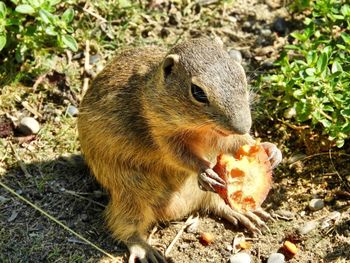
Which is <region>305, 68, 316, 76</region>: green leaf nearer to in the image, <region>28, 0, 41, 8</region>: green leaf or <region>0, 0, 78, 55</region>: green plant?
<region>0, 0, 78, 55</region>: green plant

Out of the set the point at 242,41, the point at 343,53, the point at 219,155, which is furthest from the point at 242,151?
the point at 242,41

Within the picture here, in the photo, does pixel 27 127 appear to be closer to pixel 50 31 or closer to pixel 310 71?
pixel 50 31

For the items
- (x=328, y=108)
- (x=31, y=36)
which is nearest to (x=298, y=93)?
(x=328, y=108)

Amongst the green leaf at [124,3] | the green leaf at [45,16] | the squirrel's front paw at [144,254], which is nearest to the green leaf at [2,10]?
the green leaf at [45,16]

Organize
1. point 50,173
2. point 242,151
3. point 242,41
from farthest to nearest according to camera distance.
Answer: point 242,41 < point 50,173 < point 242,151

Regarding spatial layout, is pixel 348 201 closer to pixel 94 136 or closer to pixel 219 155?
pixel 219 155

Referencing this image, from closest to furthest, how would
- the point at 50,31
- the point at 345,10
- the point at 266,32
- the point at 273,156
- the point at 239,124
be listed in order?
the point at 239,124, the point at 273,156, the point at 345,10, the point at 50,31, the point at 266,32

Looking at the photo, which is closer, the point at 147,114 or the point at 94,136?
the point at 147,114
